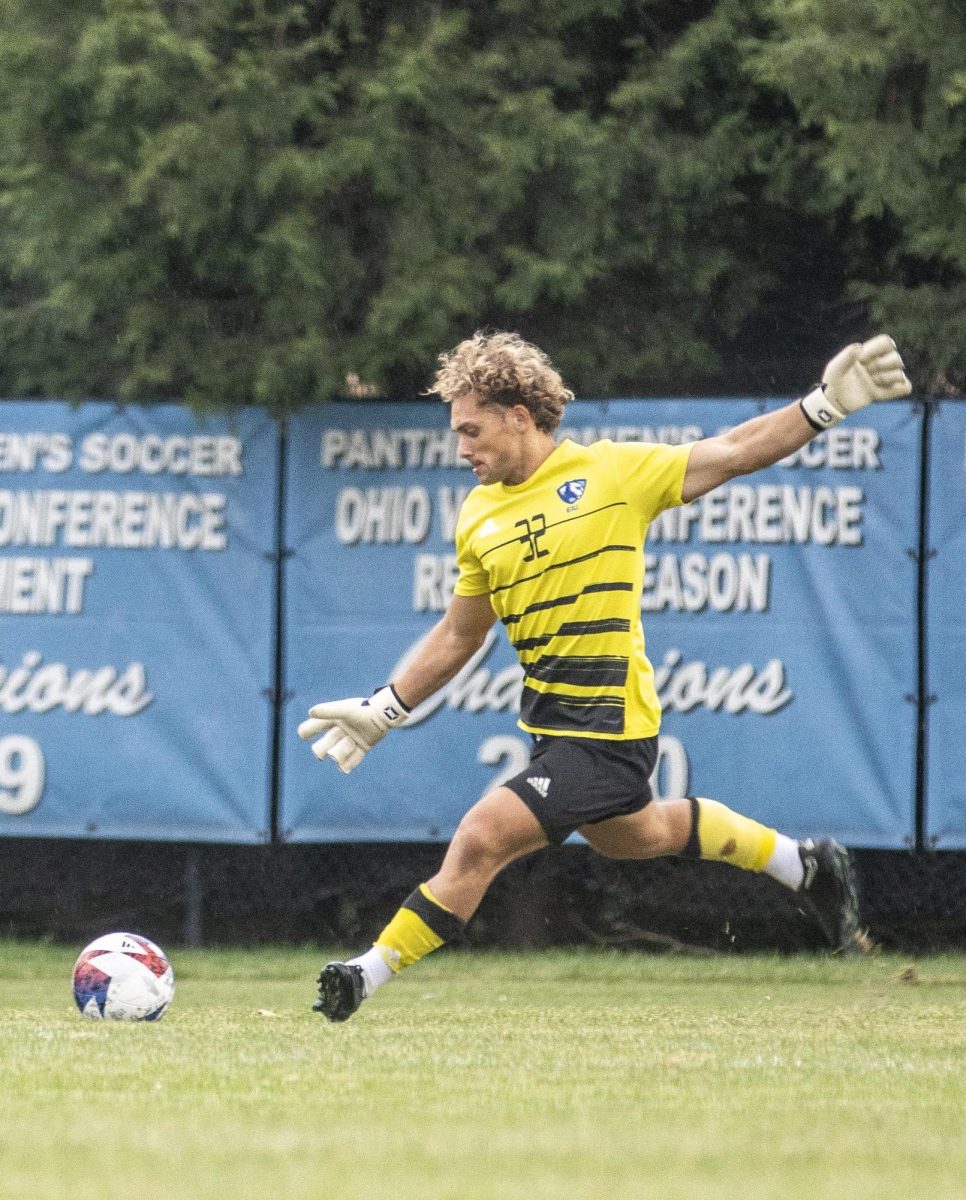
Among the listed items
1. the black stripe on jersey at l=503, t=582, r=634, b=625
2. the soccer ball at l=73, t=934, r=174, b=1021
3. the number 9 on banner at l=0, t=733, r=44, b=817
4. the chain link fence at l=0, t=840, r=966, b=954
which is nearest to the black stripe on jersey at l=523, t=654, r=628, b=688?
the black stripe on jersey at l=503, t=582, r=634, b=625

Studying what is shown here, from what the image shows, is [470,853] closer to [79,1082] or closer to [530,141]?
[79,1082]

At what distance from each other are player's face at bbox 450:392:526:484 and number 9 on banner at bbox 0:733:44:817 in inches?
163

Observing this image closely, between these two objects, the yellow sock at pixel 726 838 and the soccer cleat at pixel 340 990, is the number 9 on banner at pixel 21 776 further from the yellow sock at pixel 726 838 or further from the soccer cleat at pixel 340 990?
the yellow sock at pixel 726 838

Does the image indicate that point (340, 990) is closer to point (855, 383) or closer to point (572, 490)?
point (572, 490)

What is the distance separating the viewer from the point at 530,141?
9.77 m

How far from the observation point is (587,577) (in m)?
6.82

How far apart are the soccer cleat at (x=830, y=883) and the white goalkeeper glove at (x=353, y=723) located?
147cm

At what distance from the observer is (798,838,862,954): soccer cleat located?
7219 millimetres

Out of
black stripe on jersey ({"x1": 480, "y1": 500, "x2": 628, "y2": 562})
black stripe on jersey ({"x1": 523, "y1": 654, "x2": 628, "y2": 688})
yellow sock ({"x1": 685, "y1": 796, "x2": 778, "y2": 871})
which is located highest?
black stripe on jersey ({"x1": 480, "y1": 500, "x2": 628, "y2": 562})

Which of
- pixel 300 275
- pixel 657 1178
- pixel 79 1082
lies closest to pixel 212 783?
pixel 300 275

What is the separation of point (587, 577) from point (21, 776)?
172 inches

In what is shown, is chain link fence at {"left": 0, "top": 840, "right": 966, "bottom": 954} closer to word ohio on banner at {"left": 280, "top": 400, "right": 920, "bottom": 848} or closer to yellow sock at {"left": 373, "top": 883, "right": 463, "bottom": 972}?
word ohio on banner at {"left": 280, "top": 400, "right": 920, "bottom": 848}

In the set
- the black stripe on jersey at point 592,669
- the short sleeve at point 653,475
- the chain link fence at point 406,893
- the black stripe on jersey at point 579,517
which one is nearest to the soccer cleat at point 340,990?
the black stripe on jersey at point 592,669

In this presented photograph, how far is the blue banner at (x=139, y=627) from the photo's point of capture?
10.1m
